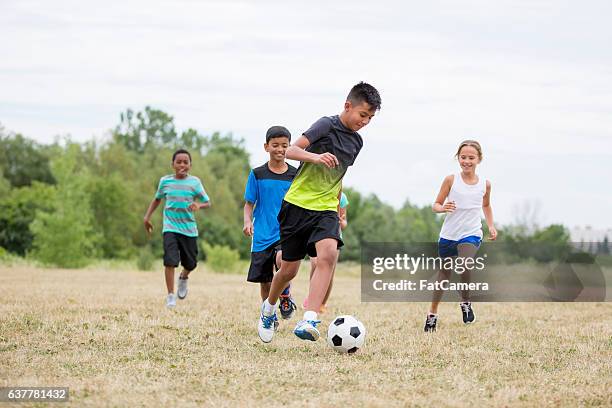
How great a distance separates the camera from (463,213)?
32.4 ft

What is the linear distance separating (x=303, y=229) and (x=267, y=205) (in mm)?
2191

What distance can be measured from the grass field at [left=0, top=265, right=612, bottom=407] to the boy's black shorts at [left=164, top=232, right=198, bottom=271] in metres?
0.83

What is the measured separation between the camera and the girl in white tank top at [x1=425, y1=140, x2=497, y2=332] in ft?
32.1

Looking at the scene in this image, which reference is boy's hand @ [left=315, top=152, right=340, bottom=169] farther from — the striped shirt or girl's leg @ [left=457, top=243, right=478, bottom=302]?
the striped shirt

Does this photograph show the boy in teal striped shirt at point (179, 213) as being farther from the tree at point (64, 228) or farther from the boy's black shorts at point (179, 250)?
the tree at point (64, 228)

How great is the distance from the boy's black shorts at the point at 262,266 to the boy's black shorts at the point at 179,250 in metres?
2.46

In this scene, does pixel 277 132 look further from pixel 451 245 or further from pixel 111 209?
pixel 111 209

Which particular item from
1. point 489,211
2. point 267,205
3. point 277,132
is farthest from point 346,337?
point 489,211

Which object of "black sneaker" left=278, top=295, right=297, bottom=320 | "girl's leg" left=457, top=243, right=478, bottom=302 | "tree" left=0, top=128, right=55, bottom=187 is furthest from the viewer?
"tree" left=0, top=128, right=55, bottom=187

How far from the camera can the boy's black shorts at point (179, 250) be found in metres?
11.6

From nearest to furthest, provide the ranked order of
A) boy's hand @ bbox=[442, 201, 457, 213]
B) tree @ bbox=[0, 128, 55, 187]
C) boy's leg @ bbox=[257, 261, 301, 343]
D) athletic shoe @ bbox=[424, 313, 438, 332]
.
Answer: boy's leg @ bbox=[257, 261, 301, 343] → athletic shoe @ bbox=[424, 313, 438, 332] → boy's hand @ bbox=[442, 201, 457, 213] → tree @ bbox=[0, 128, 55, 187]

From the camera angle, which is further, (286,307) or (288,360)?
(286,307)

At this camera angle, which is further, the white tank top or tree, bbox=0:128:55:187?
tree, bbox=0:128:55:187

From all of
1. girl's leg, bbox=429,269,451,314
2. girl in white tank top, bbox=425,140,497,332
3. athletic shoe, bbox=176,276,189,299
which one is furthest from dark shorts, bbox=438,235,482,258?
athletic shoe, bbox=176,276,189,299
